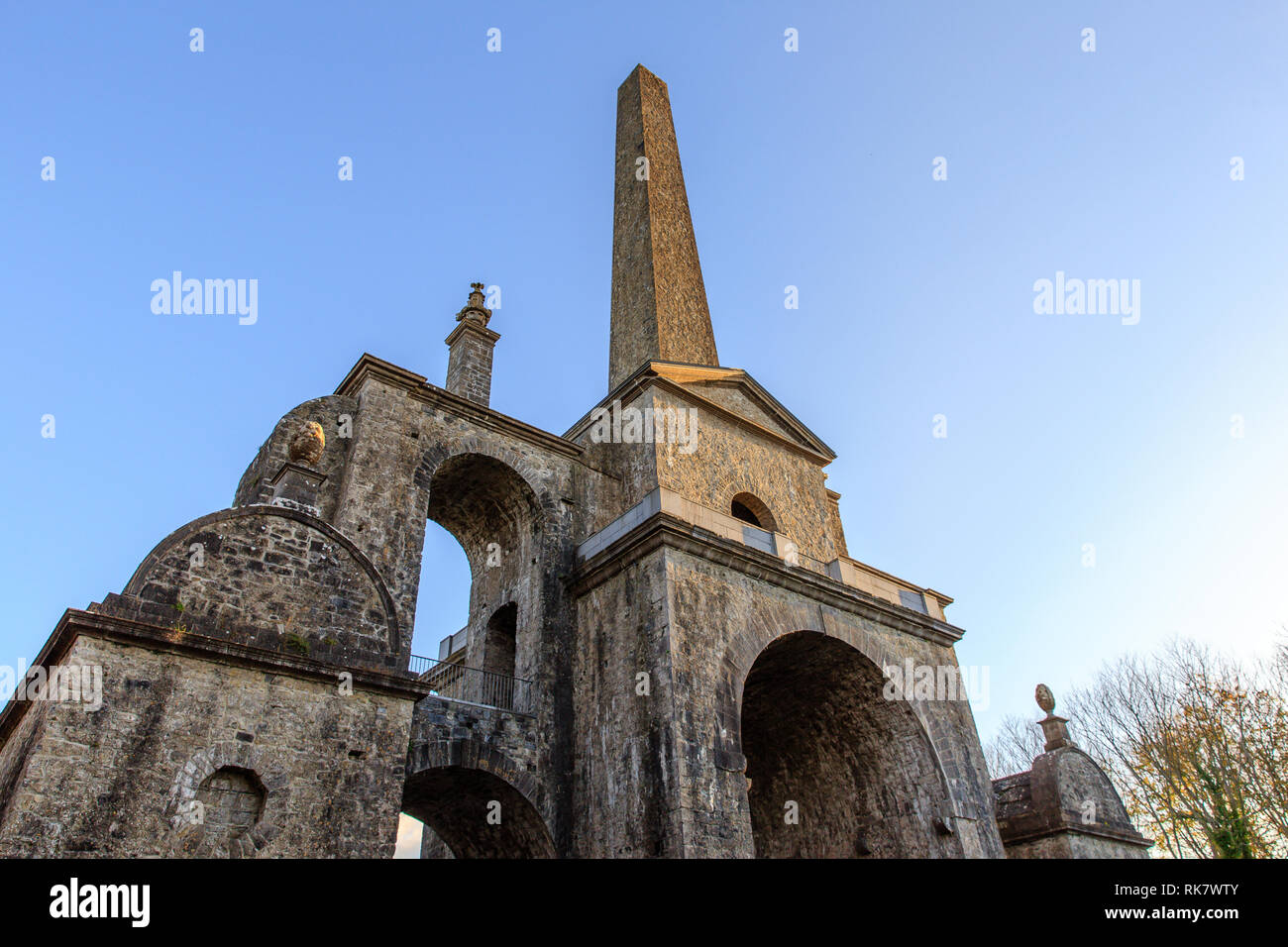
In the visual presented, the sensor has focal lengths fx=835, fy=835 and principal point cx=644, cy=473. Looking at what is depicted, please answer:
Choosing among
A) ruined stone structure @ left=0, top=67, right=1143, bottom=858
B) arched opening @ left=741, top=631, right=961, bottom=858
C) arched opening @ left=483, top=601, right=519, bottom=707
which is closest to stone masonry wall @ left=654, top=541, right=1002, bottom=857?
ruined stone structure @ left=0, top=67, right=1143, bottom=858

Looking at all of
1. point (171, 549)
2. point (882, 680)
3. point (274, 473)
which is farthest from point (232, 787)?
point (882, 680)

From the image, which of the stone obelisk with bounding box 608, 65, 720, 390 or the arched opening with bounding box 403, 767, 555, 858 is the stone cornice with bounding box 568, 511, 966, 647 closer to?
the arched opening with bounding box 403, 767, 555, 858

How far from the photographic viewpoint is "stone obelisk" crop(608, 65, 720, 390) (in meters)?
20.6

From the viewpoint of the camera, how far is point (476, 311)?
17812mm

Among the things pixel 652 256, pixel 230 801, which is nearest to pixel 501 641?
pixel 230 801

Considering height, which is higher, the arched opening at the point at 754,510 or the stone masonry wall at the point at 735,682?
the arched opening at the point at 754,510

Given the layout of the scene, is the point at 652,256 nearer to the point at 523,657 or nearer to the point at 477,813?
the point at 523,657

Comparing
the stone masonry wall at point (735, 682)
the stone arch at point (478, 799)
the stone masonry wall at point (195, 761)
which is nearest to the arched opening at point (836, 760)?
the stone masonry wall at point (735, 682)

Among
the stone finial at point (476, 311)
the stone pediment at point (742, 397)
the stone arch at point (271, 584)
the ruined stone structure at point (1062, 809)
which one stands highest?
the stone finial at point (476, 311)

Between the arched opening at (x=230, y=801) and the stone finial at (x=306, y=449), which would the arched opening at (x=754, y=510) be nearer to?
the stone finial at (x=306, y=449)

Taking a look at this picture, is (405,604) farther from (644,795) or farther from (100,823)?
(100,823)

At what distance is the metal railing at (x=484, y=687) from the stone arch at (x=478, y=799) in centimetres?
112

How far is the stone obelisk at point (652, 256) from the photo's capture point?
20625 millimetres
